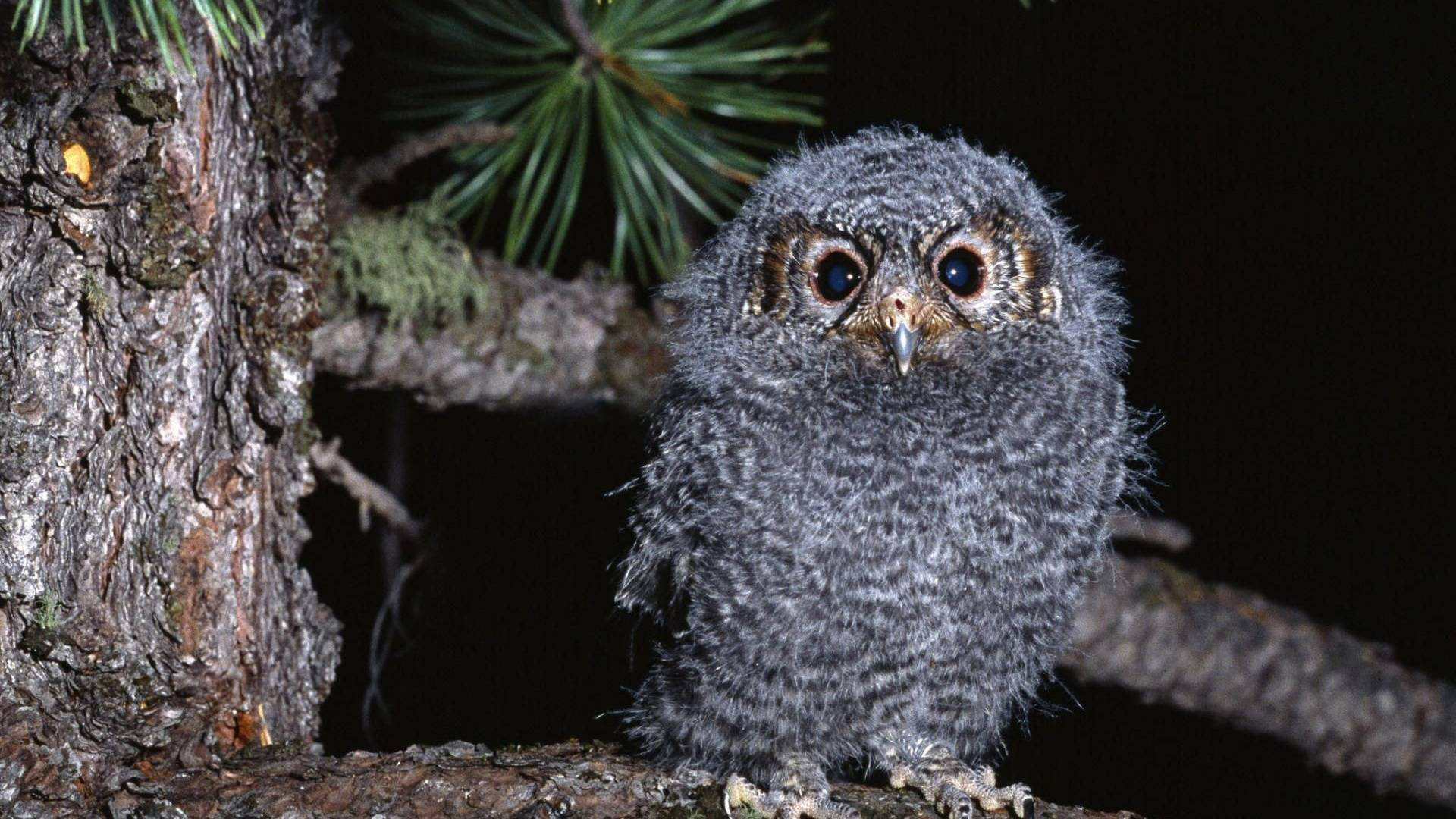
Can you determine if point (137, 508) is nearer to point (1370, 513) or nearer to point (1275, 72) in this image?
point (1275, 72)

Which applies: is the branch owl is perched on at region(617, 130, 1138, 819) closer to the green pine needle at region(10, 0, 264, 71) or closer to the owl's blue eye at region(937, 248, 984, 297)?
the owl's blue eye at region(937, 248, 984, 297)

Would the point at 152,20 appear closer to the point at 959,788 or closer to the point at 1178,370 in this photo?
the point at 959,788

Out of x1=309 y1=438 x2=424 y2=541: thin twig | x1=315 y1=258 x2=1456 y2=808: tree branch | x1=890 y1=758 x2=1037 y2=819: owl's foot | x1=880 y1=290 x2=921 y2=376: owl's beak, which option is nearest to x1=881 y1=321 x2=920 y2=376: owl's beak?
x1=880 y1=290 x2=921 y2=376: owl's beak

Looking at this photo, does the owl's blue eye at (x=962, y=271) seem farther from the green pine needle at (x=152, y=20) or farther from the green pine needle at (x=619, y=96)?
the green pine needle at (x=152, y=20)

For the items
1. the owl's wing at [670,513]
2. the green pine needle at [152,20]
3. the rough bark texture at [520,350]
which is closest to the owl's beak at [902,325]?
the owl's wing at [670,513]

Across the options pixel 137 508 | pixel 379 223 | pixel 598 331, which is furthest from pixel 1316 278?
pixel 137 508
